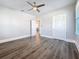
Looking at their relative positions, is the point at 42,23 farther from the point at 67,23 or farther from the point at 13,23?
the point at 13,23

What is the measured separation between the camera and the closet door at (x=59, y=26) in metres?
6.16

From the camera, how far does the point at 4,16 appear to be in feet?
16.1

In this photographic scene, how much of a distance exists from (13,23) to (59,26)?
162 inches

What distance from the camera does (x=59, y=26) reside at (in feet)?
21.2

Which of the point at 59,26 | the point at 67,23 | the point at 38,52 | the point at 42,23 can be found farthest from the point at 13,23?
the point at 67,23

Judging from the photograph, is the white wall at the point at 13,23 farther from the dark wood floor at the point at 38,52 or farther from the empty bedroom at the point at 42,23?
the dark wood floor at the point at 38,52

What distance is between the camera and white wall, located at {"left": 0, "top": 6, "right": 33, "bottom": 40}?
4852 mm

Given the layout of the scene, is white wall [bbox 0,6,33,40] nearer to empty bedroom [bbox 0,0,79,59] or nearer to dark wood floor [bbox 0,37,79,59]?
empty bedroom [bbox 0,0,79,59]

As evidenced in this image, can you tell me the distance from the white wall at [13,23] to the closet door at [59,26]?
290 centimetres

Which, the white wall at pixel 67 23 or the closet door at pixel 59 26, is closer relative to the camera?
the white wall at pixel 67 23

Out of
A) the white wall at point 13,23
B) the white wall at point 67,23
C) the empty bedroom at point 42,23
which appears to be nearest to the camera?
the empty bedroom at point 42,23

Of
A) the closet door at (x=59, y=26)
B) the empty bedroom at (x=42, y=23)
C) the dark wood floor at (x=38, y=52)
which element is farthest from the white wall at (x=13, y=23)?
the closet door at (x=59, y=26)

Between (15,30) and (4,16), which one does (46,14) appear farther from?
(4,16)

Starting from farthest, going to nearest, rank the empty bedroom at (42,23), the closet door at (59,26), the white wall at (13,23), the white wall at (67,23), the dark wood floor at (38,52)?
the closet door at (59,26) < the white wall at (67,23) < the white wall at (13,23) < the empty bedroom at (42,23) < the dark wood floor at (38,52)
